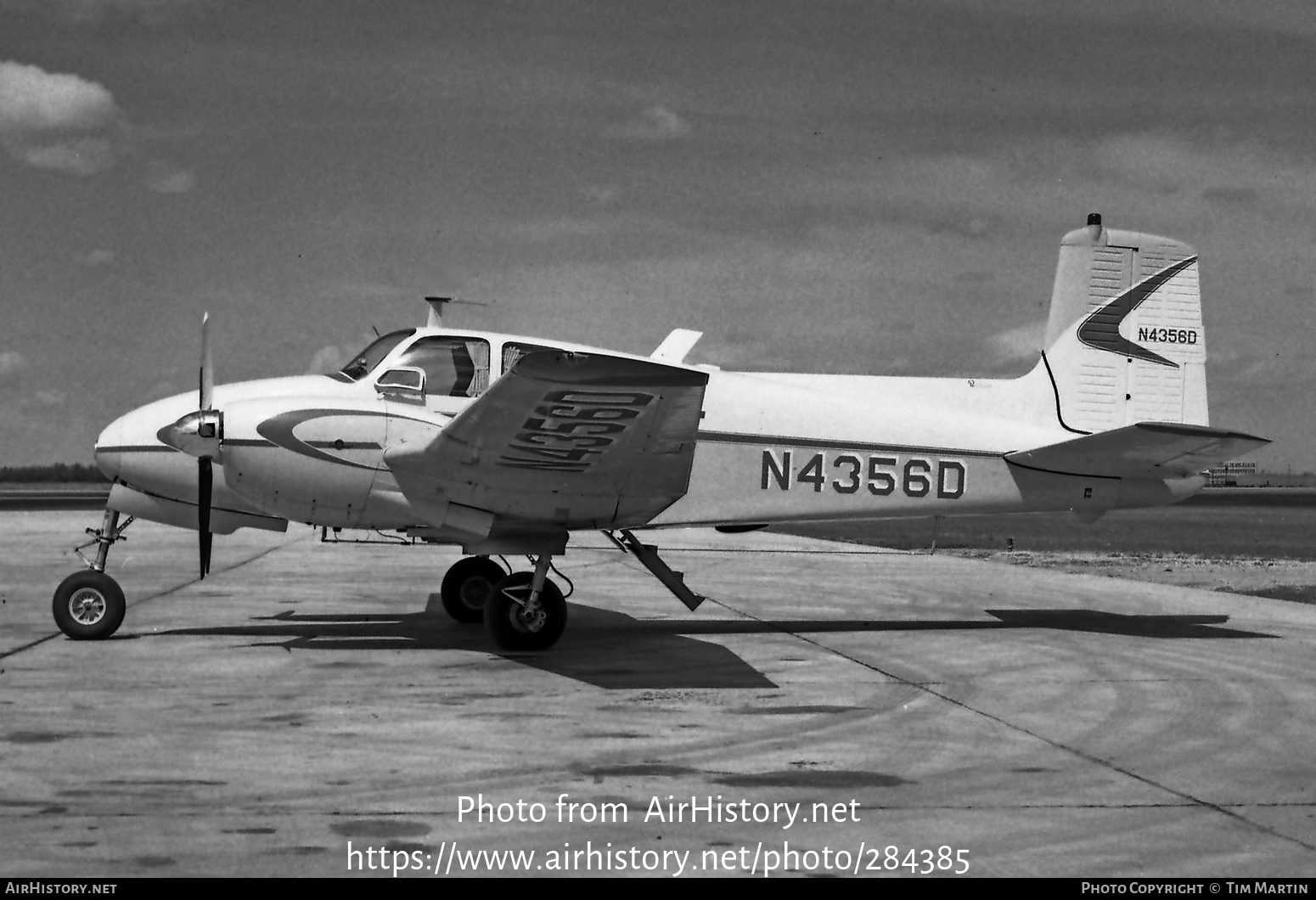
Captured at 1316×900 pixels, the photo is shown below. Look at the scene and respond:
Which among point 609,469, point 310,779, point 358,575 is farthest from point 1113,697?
point 358,575

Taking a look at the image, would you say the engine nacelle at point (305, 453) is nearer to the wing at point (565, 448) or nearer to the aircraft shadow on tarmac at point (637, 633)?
the wing at point (565, 448)

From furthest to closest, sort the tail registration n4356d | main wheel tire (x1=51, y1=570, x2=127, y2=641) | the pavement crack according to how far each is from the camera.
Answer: the tail registration n4356d
main wheel tire (x1=51, y1=570, x2=127, y2=641)
the pavement crack

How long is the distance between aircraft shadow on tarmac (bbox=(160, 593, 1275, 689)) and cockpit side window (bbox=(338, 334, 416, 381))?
8.48ft

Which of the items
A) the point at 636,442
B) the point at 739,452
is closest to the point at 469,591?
the point at 739,452

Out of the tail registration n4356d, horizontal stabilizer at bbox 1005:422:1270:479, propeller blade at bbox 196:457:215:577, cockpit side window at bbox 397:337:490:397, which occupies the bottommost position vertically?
propeller blade at bbox 196:457:215:577

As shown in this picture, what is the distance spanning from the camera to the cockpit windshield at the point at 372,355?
11.3 m

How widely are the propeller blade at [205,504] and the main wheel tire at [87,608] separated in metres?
1.15

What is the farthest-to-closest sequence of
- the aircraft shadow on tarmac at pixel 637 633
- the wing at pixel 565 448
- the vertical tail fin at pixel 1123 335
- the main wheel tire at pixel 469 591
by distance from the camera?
the vertical tail fin at pixel 1123 335 < the main wheel tire at pixel 469 591 < the aircraft shadow on tarmac at pixel 637 633 < the wing at pixel 565 448

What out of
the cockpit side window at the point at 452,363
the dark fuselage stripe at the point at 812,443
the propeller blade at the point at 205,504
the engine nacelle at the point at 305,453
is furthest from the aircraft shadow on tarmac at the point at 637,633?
the cockpit side window at the point at 452,363

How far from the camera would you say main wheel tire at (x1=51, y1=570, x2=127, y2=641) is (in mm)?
11250

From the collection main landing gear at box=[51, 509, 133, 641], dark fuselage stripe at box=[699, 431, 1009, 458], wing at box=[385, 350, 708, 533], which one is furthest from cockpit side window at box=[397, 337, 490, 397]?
main landing gear at box=[51, 509, 133, 641]

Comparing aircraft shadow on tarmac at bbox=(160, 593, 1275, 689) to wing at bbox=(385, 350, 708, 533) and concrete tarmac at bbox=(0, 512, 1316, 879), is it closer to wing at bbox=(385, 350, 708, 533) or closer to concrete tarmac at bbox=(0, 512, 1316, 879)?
concrete tarmac at bbox=(0, 512, 1316, 879)

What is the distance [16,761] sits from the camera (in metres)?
6.84

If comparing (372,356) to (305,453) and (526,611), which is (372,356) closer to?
(305,453)
